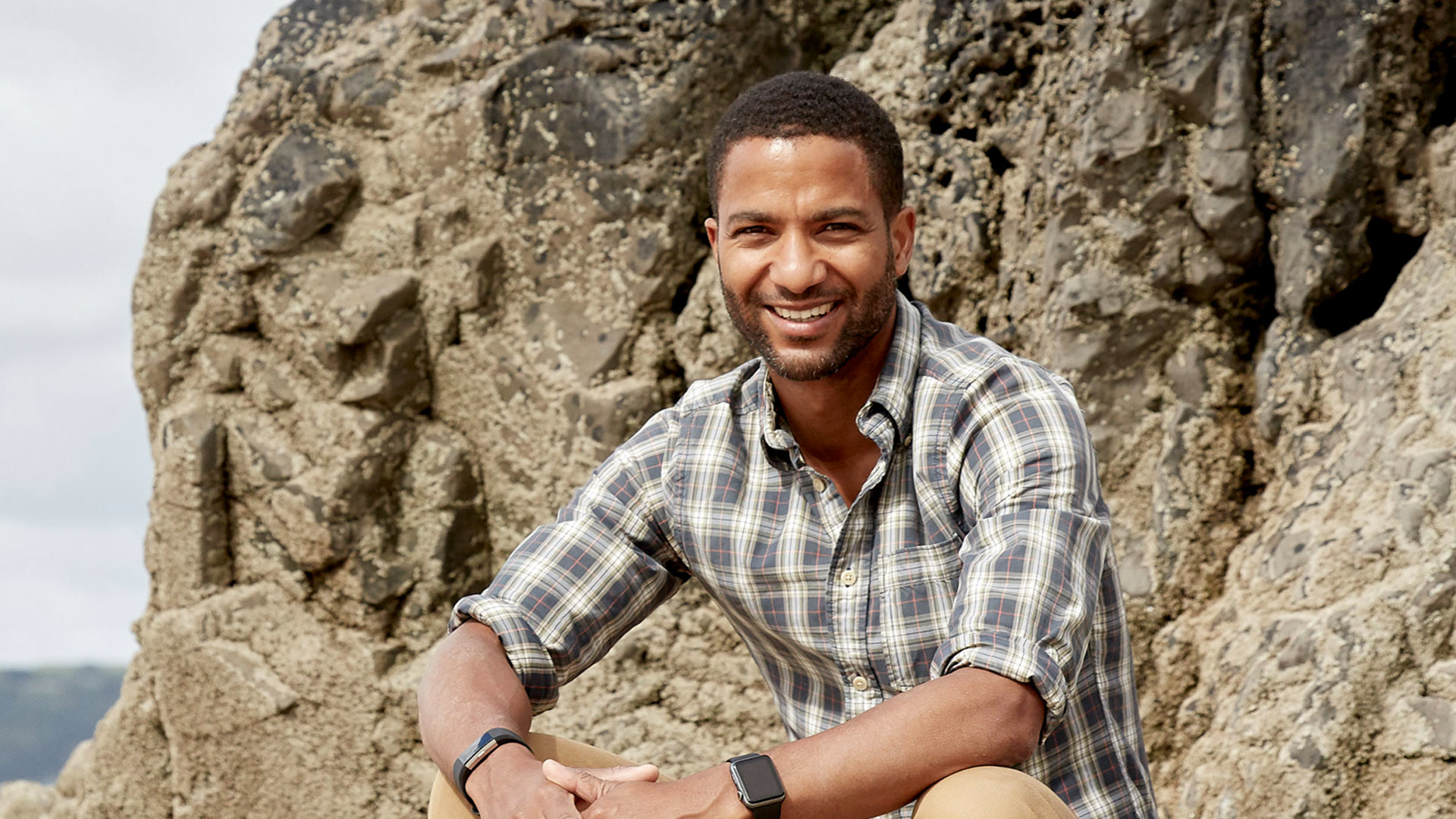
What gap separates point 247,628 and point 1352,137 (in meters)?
3.07

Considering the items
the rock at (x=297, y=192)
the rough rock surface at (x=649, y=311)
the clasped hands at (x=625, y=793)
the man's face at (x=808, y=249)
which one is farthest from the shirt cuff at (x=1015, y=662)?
the rock at (x=297, y=192)

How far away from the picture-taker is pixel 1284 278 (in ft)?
10.7

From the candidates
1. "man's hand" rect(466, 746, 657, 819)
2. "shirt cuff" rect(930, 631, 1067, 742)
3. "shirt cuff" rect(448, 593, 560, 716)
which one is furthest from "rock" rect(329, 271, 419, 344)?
"shirt cuff" rect(930, 631, 1067, 742)

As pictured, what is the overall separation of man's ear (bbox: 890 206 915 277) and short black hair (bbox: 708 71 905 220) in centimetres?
3

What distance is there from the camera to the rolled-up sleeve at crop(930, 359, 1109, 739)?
196cm

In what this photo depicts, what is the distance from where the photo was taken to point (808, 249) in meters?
2.33

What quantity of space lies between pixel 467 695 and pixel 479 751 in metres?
0.12

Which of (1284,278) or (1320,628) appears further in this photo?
(1284,278)

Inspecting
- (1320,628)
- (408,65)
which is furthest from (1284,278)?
(408,65)

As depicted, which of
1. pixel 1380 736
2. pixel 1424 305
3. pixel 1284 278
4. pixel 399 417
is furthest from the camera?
pixel 399 417

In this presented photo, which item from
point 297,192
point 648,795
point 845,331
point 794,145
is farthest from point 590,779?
point 297,192

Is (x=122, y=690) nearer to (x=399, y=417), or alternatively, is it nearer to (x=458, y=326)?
(x=399, y=417)

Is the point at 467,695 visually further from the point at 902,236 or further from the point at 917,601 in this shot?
the point at 902,236

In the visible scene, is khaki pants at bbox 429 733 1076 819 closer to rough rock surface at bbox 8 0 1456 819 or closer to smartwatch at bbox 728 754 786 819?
smartwatch at bbox 728 754 786 819
